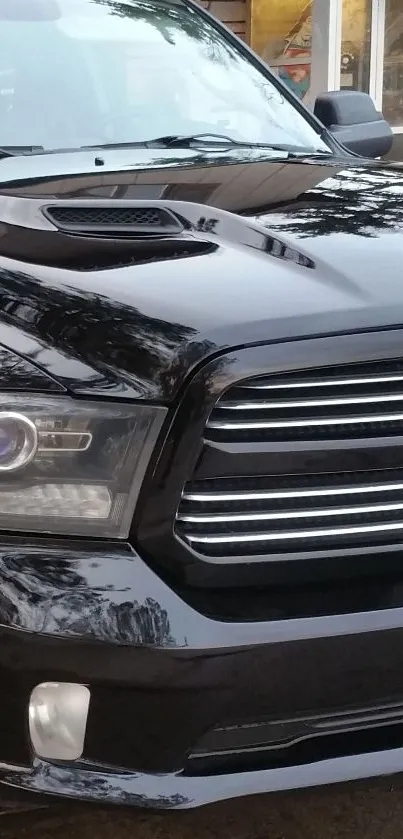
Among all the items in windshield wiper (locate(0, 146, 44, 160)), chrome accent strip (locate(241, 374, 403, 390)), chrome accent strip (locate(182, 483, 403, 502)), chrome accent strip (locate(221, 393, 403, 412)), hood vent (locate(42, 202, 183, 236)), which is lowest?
chrome accent strip (locate(182, 483, 403, 502))

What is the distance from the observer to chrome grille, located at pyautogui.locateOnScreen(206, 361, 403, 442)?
171cm

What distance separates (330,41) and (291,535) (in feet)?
33.7

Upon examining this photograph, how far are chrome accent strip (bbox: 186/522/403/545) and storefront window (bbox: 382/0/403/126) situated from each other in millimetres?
10349

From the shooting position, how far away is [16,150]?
2.92 m

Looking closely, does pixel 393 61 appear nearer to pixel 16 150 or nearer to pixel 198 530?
pixel 16 150

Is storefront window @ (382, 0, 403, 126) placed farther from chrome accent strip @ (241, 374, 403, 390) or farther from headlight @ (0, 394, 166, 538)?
headlight @ (0, 394, 166, 538)

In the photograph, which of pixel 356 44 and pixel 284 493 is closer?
pixel 284 493

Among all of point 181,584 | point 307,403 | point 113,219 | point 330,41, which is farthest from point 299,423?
point 330,41

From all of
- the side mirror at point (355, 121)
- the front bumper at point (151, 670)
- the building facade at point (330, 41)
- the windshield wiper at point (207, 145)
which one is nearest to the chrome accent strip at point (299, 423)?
the front bumper at point (151, 670)

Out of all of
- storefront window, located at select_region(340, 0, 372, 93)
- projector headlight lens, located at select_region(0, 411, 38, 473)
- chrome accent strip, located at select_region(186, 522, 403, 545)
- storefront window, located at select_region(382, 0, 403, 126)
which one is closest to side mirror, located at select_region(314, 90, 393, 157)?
chrome accent strip, located at select_region(186, 522, 403, 545)

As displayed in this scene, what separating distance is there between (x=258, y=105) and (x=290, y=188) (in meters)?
Answer: 1.04

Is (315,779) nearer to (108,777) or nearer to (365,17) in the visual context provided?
(108,777)

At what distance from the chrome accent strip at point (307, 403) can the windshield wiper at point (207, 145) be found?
1.58 meters

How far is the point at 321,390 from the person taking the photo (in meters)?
1.75
